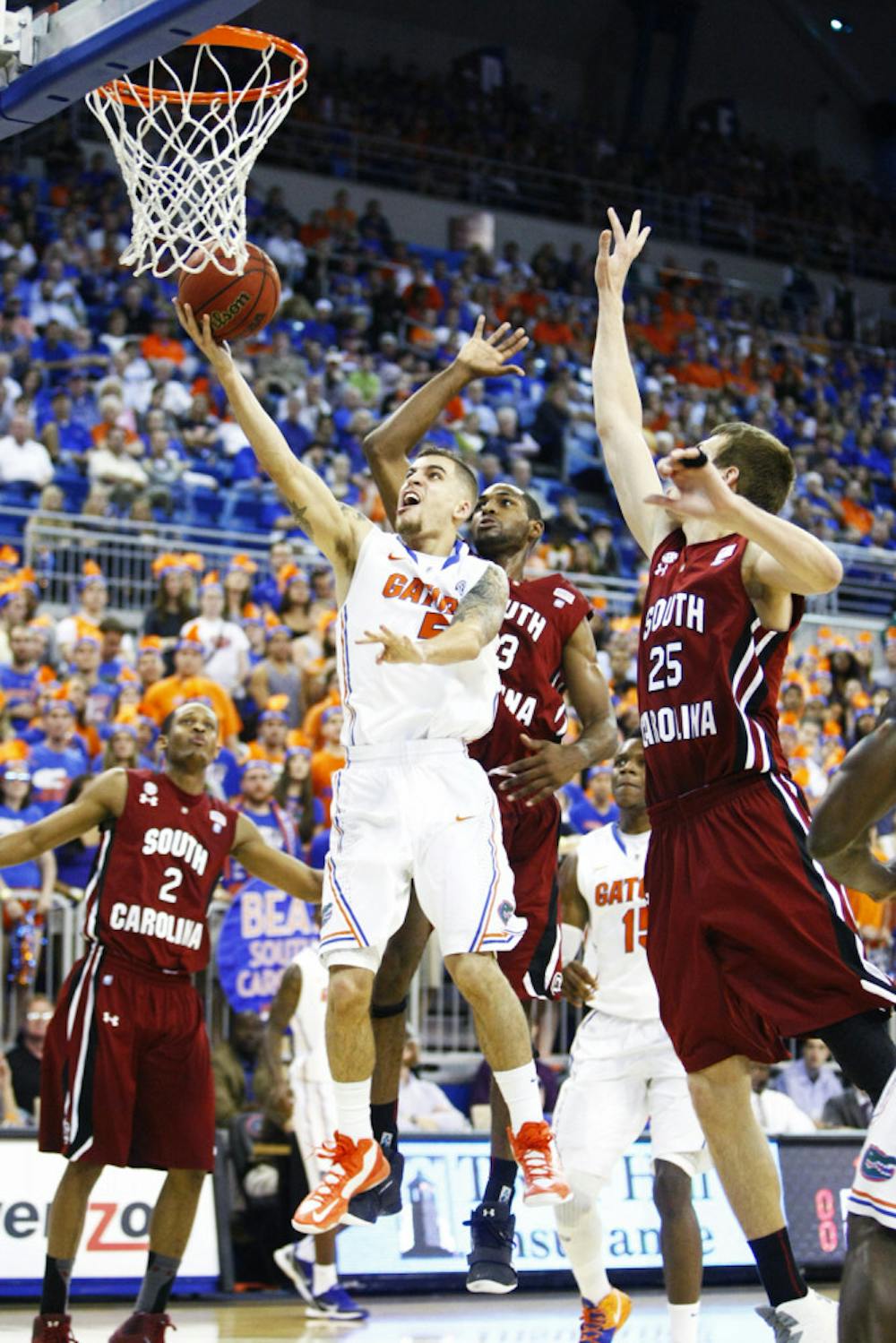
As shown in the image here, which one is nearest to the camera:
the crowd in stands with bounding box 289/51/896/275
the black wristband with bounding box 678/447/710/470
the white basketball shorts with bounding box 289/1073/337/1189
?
the black wristband with bounding box 678/447/710/470

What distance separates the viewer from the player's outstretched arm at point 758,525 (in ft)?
15.7

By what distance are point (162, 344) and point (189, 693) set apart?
7379 mm

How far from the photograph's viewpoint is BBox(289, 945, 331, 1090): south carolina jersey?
10531 mm

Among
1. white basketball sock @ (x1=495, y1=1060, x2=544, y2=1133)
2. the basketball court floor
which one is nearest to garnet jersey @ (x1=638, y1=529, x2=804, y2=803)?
white basketball sock @ (x1=495, y1=1060, x2=544, y2=1133)

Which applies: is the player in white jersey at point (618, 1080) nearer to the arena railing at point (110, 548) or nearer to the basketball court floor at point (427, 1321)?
the basketball court floor at point (427, 1321)

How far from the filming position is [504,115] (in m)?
29.2

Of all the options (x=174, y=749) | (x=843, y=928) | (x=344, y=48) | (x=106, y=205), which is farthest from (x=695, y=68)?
(x=843, y=928)

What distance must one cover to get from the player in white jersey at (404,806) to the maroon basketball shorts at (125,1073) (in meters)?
2.01

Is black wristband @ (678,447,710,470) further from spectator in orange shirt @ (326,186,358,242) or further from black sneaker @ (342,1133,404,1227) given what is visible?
spectator in orange shirt @ (326,186,358,242)

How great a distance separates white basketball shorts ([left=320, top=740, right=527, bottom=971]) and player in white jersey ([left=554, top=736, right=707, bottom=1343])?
5.07ft

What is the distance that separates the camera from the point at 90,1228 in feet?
33.4

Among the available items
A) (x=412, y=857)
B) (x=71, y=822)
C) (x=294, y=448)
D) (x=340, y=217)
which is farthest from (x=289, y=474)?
(x=340, y=217)

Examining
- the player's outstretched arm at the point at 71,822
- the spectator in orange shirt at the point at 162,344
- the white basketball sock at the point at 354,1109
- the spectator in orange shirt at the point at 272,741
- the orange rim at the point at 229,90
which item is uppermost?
the spectator in orange shirt at the point at 162,344

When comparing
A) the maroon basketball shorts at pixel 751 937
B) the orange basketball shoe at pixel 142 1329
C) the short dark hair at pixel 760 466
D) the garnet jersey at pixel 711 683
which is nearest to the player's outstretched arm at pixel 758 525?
the garnet jersey at pixel 711 683
